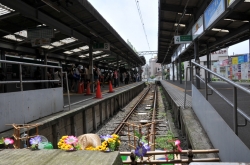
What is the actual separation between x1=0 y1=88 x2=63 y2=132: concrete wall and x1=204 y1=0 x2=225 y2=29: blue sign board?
17.5ft

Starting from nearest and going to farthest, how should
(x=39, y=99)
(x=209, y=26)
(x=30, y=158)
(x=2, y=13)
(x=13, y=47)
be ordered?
(x=30, y=158)
(x=39, y=99)
(x=2, y=13)
(x=209, y=26)
(x=13, y=47)

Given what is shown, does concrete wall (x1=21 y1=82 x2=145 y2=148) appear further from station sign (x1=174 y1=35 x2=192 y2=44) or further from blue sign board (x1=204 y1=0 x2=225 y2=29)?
blue sign board (x1=204 y1=0 x2=225 y2=29)

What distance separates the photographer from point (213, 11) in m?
7.87

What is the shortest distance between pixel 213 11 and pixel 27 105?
6454 mm

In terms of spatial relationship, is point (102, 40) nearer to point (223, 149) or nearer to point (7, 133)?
point (7, 133)

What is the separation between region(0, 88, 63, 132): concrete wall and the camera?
4.45 metres

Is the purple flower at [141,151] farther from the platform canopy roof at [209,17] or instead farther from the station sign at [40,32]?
the station sign at [40,32]

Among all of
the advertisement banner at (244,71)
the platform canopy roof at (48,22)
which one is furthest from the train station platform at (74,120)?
the advertisement banner at (244,71)

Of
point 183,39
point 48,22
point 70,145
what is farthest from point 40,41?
point 70,145

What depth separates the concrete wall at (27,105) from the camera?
4.45 m

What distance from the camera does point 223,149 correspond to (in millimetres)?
3252

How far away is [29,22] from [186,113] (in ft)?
21.2

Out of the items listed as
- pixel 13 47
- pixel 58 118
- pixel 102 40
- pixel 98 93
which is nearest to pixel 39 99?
pixel 58 118

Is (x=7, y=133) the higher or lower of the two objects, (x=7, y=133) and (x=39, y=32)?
the lower
